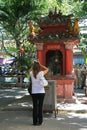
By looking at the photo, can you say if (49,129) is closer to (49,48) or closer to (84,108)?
(84,108)

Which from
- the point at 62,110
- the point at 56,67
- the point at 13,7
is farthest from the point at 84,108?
the point at 13,7

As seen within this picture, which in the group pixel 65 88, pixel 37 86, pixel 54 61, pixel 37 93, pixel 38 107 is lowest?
pixel 38 107

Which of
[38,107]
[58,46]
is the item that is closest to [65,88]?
[58,46]

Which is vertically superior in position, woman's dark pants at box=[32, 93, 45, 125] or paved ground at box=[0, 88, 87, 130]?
woman's dark pants at box=[32, 93, 45, 125]

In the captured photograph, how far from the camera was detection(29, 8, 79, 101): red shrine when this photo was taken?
16781 mm

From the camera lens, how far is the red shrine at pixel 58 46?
55.1 ft

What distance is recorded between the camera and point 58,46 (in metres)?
17.3

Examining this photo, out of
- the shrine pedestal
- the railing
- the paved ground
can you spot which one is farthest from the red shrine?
the railing

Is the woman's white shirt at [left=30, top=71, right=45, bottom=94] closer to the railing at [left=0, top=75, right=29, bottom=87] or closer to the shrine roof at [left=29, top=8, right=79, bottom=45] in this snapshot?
the shrine roof at [left=29, top=8, right=79, bottom=45]

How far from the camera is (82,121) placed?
11.8m

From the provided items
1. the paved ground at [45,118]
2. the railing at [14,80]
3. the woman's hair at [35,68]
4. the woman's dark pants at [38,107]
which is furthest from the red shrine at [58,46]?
the railing at [14,80]

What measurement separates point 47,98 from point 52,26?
16.8ft

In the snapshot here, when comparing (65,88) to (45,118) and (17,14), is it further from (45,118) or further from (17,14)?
(17,14)

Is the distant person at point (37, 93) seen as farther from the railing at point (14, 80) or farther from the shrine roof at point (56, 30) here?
the railing at point (14, 80)
